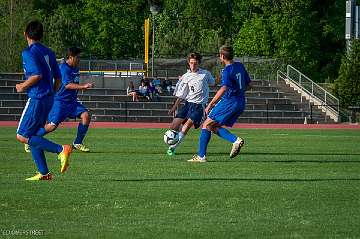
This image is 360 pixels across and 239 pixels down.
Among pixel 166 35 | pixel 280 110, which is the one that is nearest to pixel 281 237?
pixel 280 110

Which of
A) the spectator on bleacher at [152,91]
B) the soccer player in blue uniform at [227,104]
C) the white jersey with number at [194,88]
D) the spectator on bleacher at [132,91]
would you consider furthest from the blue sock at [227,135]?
the spectator on bleacher at [152,91]

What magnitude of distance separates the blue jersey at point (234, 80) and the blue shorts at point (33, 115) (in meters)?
5.00

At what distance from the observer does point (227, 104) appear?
19469 mm

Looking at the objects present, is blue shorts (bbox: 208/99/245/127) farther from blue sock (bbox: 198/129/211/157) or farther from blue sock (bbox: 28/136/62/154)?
blue sock (bbox: 28/136/62/154)

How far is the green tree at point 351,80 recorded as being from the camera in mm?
50438

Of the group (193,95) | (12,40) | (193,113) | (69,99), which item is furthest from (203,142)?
(12,40)

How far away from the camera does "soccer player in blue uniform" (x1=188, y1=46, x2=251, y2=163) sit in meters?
19.1

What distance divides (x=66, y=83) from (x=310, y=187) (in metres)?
8.78

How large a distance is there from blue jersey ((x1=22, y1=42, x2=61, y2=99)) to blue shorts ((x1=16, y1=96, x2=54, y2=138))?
8 centimetres

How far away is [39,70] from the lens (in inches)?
571

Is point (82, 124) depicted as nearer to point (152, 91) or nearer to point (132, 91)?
point (132, 91)

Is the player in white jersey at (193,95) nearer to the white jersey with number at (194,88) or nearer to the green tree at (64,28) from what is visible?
the white jersey with number at (194,88)

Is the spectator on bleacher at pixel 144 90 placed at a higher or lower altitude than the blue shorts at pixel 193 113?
lower

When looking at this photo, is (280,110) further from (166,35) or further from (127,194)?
(127,194)
